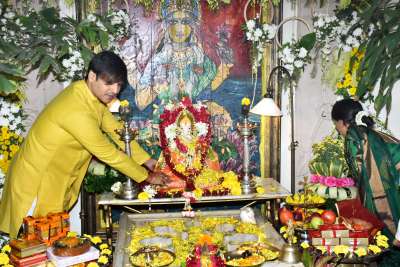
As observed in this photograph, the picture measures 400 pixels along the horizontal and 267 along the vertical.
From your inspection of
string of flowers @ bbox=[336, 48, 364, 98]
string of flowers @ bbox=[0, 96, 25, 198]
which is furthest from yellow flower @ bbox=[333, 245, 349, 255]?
string of flowers @ bbox=[0, 96, 25, 198]

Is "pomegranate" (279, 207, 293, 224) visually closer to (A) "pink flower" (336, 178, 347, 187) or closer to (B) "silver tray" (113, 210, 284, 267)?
(B) "silver tray" (113, 210, 284, 267)

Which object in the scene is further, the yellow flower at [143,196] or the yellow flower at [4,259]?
the yellow flower at [143,196]

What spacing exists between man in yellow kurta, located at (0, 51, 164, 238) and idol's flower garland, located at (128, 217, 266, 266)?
1.61 feet

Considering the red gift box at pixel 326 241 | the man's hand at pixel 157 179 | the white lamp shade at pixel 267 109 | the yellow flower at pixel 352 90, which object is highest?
the yellow flower at pixel 352 90

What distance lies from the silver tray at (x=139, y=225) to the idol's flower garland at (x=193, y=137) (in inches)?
14.6

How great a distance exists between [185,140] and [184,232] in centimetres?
92

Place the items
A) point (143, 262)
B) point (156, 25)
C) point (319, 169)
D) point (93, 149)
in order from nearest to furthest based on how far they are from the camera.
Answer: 1. point (143, 262)
2. point (93, 149)
3. point (319, 169)
4. point (156, 25)

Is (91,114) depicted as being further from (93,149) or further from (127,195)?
(127,195)

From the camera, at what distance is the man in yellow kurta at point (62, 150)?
3.87 m

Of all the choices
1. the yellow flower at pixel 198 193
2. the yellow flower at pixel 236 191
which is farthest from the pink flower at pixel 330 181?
the yellow flower at pixel 198 193

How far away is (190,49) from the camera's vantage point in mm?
5387

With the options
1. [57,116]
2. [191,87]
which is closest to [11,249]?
[57,116]

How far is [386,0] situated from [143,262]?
3140 mm

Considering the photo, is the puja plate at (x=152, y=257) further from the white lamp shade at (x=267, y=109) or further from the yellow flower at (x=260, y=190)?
the white lamp shade at (x=267, y=109)
